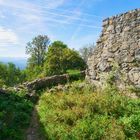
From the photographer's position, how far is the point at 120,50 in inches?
654

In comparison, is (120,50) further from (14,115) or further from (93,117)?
(14,115)

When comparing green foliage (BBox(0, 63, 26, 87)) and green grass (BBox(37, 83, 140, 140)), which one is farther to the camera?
green foliage (BBox(0, 63, 26, 87))

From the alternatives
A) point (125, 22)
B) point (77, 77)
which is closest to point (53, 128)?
point (125, 22)

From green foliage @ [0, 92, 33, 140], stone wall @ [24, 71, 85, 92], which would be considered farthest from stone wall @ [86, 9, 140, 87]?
stone wall @ [24, 71, 85, 92]

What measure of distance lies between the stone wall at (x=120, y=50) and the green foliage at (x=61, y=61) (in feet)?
88.1

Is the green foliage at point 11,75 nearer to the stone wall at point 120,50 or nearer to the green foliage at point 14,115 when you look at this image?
the green foliage at point 14,115

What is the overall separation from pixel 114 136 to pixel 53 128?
112 inches

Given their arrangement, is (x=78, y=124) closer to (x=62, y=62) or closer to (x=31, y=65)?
(x=62, y=62)

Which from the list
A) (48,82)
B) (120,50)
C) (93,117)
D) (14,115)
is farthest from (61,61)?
(93,117)

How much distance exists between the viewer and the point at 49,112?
50.4ft

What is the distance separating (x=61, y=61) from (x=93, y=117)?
34.7m

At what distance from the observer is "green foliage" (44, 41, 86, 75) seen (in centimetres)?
4662

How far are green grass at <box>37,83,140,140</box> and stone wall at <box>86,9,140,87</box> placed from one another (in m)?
1.17

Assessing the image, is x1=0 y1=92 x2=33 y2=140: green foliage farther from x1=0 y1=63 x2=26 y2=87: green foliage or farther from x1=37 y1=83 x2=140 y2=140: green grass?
x1=0 y1=63 x2=26 y2=87: green foliage
